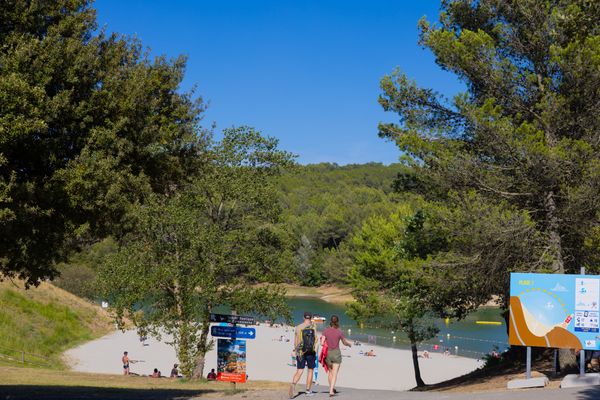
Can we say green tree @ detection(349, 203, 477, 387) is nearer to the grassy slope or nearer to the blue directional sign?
the blue directional sign

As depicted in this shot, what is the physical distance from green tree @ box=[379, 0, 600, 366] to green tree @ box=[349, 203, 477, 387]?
4.42ft

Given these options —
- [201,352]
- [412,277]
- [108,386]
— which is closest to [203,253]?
[201,352]

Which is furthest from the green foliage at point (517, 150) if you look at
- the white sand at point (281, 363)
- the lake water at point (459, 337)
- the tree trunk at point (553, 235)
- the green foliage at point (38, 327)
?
the lake water at point (459, 337)

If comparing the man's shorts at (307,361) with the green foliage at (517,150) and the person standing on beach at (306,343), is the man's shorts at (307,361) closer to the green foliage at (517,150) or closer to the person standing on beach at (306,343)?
the person standing on beach at (306,343)

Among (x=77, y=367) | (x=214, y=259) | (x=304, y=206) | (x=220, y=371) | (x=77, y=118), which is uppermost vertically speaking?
(x=304, y=206)

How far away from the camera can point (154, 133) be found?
14.1m

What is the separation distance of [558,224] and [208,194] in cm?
1181

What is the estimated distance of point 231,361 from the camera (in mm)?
16938

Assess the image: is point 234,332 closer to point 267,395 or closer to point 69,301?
point 267,395

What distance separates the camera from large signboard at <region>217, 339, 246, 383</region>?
1677 cm

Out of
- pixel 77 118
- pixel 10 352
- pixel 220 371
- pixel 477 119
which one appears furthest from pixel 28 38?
pixel 10 352

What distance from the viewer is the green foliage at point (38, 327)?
38406mm

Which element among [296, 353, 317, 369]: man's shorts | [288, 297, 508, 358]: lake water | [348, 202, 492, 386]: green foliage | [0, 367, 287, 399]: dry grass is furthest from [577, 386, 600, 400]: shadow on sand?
[288, 297, 508, 358]: lake water

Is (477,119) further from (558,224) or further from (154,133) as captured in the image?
(154,133)
